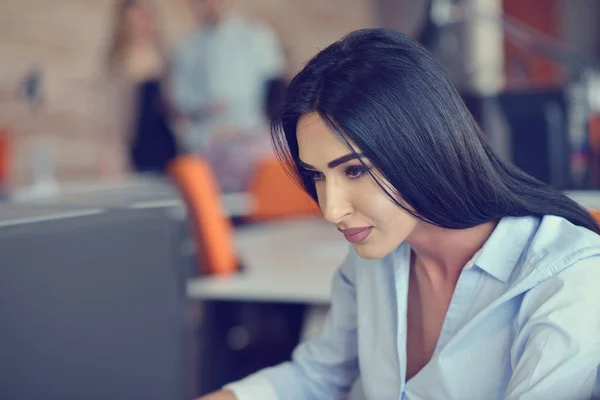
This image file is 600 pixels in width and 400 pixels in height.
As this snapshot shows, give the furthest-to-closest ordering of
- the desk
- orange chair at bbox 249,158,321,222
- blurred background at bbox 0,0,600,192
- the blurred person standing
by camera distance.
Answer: the blurred person standing, orange chair at bbox 249,158,321,222, blurred background at bbox 0,0,600,192, the desk

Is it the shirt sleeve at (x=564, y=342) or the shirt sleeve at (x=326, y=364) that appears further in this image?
the shirt sleeve at (x=326, y=364)

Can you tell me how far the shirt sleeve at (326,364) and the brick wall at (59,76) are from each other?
4.67 meters

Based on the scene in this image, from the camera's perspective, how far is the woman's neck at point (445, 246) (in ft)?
3.46

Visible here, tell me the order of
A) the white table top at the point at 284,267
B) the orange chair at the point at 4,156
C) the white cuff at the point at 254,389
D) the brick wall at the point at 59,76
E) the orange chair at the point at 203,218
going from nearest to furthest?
the white cuff at the point at 254,389, the white table top at the point at 284,267, the orange chair at the point at 203,218, the orange chair at the point at 4,156, the brick wall at the point at 59,76

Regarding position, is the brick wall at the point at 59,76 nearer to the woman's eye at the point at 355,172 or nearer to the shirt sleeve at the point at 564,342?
the woman's eye at the point at 355,172

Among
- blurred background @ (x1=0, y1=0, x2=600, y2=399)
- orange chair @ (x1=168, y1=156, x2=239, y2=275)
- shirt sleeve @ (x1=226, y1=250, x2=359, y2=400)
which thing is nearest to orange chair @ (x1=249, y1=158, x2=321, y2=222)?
blurred background @ (x1=0, y1=0, x2=600, y2=399)

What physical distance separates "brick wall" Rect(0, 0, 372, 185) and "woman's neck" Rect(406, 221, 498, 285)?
189 inches

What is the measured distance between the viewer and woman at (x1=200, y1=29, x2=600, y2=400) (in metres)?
0.87

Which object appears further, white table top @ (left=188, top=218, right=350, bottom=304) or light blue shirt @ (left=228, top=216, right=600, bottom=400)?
white table top @ (left=188, top=218, right=350, bottom=304)

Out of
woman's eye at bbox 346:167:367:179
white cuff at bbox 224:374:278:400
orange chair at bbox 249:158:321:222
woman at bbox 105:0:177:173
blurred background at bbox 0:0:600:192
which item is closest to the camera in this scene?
woman's eye at bbox 346:167:367:179

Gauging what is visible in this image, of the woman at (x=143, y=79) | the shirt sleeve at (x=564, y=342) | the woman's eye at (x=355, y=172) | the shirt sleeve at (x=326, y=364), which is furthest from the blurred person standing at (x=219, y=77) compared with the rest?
the shirt sleeve at (x=564, y=342)

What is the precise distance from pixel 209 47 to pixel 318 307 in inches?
109

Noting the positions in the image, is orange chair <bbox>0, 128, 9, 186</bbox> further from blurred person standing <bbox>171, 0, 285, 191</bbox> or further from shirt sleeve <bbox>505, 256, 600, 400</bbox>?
shirt sleeve <bbox>505, 256, 600, 400</bbox>

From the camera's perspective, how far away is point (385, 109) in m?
0.92
